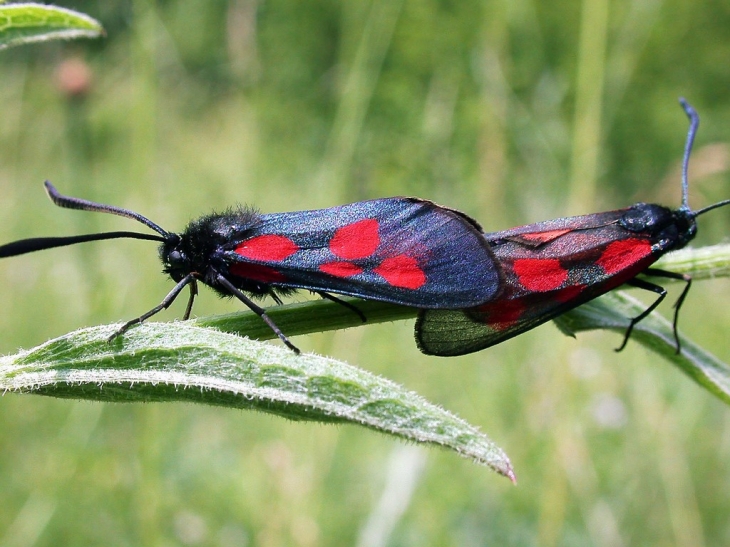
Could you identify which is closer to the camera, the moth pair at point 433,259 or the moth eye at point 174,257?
Result: the moth pair at point 433,259

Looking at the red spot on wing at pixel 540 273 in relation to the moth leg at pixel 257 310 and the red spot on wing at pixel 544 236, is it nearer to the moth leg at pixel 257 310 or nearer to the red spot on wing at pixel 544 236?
the red spot on wing at pixel 544 236

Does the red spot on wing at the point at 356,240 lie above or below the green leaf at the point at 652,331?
above

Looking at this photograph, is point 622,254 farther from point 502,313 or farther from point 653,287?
point 502,313

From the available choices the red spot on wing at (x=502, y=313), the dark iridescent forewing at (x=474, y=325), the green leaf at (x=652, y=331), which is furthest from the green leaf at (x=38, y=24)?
the green leaf at (x=652, y=331)

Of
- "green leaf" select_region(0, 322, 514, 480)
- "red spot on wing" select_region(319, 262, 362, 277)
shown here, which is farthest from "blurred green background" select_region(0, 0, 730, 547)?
"green leaf" select_region(0, 322, 514, 480)

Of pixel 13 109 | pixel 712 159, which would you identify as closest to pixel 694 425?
pixel 712 159

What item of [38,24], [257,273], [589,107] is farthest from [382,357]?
[38,24]

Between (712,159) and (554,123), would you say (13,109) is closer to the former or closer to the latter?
(554,123)

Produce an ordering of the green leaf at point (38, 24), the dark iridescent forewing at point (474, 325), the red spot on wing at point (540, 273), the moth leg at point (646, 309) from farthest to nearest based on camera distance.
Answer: the red spot on wing at point (540, 273)
the dark iridescent forewing at point (474, 325)
the moth leg at point (646, 309)
the green leaf at point (38, 24)
